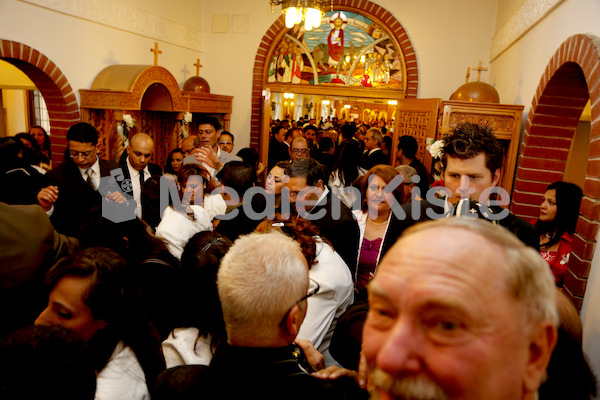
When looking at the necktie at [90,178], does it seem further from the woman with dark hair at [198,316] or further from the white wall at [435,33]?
the white wall at [435,33]

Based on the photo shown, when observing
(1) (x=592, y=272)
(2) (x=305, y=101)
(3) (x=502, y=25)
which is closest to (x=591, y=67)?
(1) (x=592, y=272)

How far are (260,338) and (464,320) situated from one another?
2.30 ft

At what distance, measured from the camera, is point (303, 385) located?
117 cm

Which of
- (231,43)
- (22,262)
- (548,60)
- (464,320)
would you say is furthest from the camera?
(231,43)

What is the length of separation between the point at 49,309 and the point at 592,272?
8.77ft

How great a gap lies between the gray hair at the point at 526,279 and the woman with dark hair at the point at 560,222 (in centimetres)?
247

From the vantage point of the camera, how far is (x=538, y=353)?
81cm

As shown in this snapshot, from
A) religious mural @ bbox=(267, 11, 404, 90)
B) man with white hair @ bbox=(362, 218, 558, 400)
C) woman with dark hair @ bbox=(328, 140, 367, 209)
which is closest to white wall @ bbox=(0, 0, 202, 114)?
religious mural @ bbox=(267, 11, 404, 90)

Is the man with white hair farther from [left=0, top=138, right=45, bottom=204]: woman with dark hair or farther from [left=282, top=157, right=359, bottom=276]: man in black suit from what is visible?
[left=0, top=138, right=45, bottom=204]: woman with dark hair

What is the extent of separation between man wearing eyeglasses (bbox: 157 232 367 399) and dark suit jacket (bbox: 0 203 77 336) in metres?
0.99

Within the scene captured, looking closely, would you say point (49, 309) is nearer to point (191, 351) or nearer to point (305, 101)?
point (191, 351)

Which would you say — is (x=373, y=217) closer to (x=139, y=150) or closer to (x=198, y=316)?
(x=198, y=316)

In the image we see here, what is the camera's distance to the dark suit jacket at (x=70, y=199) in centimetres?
344

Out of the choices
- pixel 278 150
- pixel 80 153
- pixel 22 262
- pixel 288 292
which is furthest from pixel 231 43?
pixel 288 292
